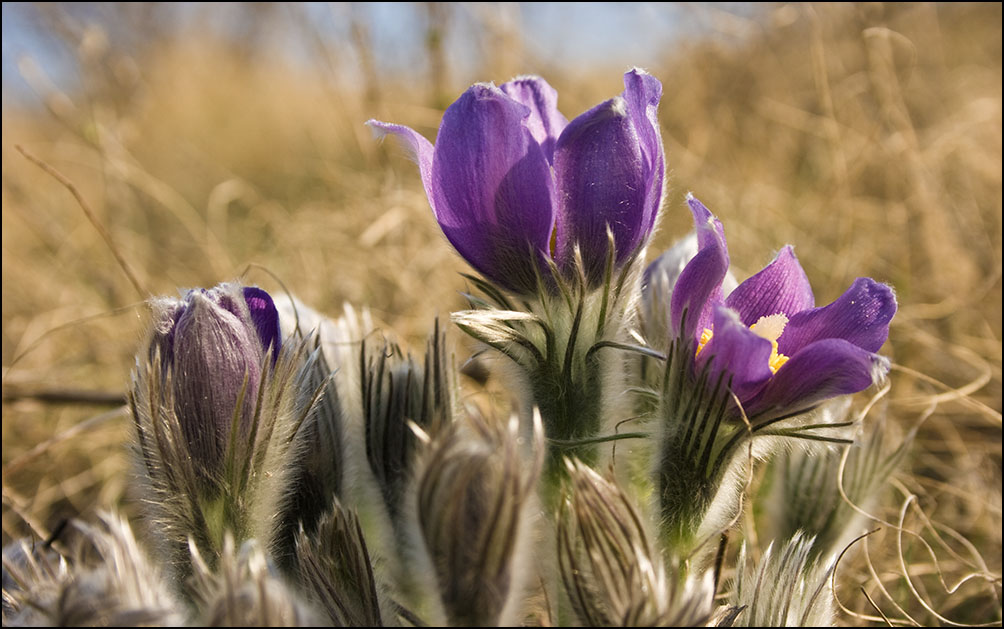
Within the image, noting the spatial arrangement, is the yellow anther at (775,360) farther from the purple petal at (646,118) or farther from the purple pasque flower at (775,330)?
the purple petal at (646,118)

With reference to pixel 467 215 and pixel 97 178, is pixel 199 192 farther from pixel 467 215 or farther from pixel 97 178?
pixel 467 215

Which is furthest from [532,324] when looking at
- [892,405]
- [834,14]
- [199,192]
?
[199,192]

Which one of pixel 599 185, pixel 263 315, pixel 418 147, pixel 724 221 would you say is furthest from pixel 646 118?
pixel 724 221

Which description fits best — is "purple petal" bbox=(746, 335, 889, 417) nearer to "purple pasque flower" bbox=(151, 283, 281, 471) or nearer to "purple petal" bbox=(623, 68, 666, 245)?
"purple petal" bbox=(623, 68, 666, 245)

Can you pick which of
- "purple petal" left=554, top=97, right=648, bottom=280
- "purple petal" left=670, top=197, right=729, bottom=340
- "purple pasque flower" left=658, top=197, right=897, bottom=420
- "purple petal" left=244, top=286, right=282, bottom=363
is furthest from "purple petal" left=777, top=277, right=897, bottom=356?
"purple petal" left=244, top=286, right=282, bottom=363

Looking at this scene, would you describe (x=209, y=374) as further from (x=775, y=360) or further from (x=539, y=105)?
(x=775, y=360)

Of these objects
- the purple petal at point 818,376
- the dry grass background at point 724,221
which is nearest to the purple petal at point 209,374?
the dry grass background at point 724,221
